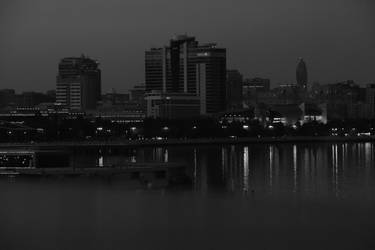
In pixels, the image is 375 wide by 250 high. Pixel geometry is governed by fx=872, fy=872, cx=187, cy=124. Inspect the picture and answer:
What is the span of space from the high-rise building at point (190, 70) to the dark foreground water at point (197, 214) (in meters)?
37.0

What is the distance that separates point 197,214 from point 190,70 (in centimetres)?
4434

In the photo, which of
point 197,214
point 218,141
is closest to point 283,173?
point 197,214

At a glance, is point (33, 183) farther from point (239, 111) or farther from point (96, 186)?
point (239, 111)

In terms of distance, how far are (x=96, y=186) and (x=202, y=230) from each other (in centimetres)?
524

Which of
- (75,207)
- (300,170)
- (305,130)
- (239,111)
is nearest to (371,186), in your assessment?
(300,170)

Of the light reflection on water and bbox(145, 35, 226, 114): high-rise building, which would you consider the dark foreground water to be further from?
bbox(145, 35, 226, 114): high-rise building

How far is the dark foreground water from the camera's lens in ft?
36.3

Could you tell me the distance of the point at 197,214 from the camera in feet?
42.6

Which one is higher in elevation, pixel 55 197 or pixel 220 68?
pixel 220 68

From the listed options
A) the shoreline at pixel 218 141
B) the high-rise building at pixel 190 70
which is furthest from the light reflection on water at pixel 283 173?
the high-rise building at pixel 190 70

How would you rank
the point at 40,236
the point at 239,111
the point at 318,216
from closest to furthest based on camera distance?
the point at 40,236 → the point at 318,216 → the point at 239,111

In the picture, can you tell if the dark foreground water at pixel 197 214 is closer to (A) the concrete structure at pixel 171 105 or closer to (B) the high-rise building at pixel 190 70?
(A) the concrete structure at pixel 171 105

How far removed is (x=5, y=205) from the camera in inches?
556

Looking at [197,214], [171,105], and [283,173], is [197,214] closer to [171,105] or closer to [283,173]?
[283,173]
